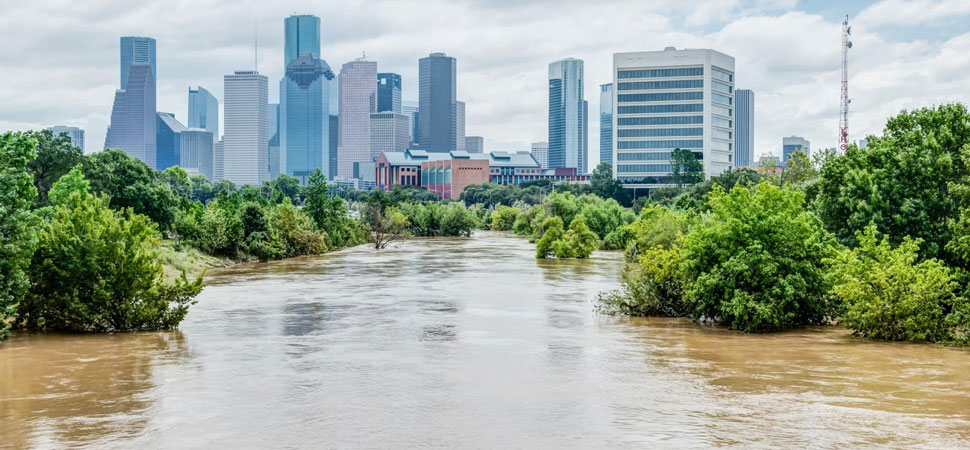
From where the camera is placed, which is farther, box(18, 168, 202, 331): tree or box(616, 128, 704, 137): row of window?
box(616, 128, 704, 137): row of window

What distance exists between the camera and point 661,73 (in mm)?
175125

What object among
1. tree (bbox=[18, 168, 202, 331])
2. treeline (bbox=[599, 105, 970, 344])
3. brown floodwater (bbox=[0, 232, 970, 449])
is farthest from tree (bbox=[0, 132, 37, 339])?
treeline (bbox=[599, 105, 970, 344])

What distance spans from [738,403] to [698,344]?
8.16 meters

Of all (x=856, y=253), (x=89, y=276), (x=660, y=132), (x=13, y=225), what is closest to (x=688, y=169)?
(x=660, y=132)

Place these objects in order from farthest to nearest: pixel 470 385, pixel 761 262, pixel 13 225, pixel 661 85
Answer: pixel 661 85 < pixel 761 262 < pixel 13 225 < pixel 470 385

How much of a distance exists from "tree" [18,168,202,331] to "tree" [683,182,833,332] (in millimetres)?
16447

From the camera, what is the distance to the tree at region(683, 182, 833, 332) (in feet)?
93.8

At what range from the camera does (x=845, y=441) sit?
1627 cm

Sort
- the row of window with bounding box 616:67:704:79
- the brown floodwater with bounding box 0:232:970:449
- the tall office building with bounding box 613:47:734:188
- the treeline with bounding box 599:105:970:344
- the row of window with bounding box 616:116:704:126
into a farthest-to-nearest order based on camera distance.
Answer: the row of window with bounding box 616:116:704:126
the tall office building with bounding box 613:47:734:188
the row of window with bounding box 616:67:704:79
the treeline with bounding box 599:105:970:344
the brown floodwater with bounding box 0:232:970:449

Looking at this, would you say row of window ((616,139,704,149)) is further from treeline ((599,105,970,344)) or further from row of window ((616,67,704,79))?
treeline ((599,105,970,344))

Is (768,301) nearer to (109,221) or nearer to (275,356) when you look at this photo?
(275,356)

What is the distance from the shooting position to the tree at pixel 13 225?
25547 millimetres

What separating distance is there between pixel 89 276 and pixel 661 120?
513ft

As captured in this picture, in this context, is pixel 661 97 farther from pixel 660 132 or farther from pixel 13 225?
pixel 13 225
